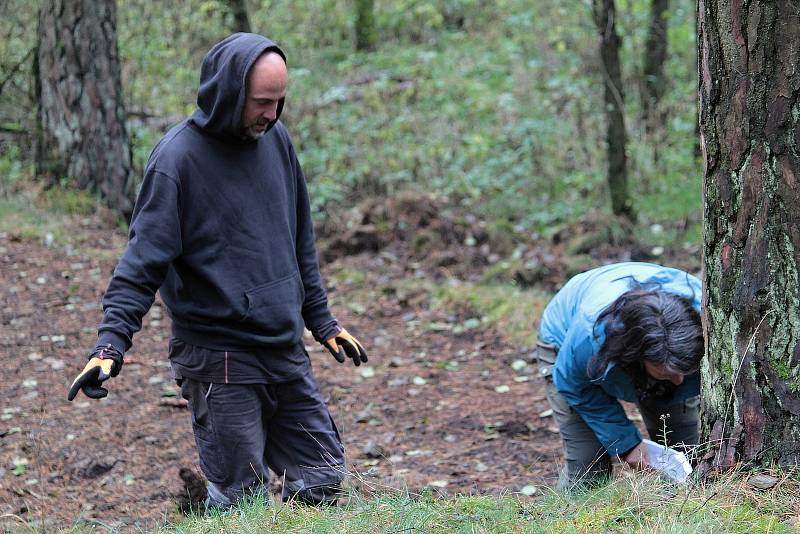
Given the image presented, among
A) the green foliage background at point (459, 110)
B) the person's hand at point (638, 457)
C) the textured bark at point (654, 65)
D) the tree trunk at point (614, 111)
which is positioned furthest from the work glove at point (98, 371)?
the textured bark at point (654, 65)

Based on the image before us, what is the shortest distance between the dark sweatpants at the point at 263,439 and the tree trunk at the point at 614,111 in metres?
5.50

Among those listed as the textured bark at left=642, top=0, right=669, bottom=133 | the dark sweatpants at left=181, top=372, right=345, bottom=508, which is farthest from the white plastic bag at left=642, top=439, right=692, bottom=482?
the textured bark at left=642, top=0, right=669, bottom=133

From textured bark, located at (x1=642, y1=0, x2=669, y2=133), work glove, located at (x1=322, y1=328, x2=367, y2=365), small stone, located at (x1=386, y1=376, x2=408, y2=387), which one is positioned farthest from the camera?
textured bark, located at (x1=642, y1=0, x2=669, y2=133)

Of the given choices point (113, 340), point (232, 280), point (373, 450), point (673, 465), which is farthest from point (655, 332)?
point (373, 450)

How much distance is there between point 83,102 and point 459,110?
16.0ft

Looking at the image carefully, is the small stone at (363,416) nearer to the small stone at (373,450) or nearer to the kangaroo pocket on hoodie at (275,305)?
the small stone at (373,450)

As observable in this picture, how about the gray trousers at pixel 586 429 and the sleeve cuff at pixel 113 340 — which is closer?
the sleeve cuff at pixel 113 340

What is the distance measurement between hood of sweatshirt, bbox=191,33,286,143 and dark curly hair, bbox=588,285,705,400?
1.60 metres

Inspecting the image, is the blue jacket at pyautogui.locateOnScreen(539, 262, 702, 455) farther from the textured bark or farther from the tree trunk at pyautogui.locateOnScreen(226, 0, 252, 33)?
the tree trunk at pyautogui.locateOnScreen(226, 0, 252, 33)

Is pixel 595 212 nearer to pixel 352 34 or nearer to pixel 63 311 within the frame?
pixel 63 311

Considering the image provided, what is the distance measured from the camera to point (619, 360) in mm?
3199

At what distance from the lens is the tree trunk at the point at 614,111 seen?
26.1 ft

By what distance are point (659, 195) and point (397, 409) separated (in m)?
4.62

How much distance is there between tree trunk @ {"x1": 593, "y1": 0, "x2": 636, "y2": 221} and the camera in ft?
26.1
